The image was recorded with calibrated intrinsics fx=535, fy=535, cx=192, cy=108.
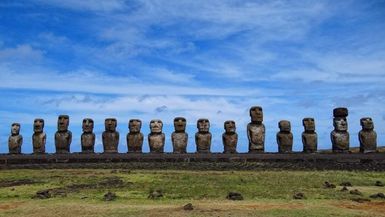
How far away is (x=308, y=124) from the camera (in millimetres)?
25734

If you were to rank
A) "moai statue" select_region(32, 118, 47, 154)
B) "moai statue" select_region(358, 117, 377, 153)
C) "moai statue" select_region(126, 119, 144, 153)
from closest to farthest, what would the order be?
"moai statue" select_region(358, 117, 377, 153) → "moai statue" select_region(126, 119, 144, 153) → "moai statue" select_region(32, 118, 47, 154)

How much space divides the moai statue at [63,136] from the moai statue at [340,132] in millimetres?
13017

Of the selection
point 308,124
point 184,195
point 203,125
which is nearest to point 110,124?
point 203,125

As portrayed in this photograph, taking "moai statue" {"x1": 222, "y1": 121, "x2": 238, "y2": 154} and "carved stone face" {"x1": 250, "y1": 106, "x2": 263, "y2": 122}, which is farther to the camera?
"carved stone face" {"x1": 250, "y1": 106, "x2": 263, "y2": 122}

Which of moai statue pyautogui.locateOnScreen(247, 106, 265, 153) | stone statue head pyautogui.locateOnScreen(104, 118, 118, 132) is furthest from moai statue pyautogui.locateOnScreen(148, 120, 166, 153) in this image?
moai statue pyautogui.locateOnScreen(247, 106, 265, 153)

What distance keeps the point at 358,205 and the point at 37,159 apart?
17.3 meters

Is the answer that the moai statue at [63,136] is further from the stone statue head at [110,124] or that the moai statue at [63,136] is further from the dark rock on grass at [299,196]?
the dark rock on grass at [299,196]

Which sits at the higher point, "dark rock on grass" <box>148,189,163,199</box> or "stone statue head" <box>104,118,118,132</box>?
"stone statue head" <box>104,118,118,132</box>

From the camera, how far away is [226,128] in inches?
1029

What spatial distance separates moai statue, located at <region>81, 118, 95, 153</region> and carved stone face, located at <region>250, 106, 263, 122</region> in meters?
7.99

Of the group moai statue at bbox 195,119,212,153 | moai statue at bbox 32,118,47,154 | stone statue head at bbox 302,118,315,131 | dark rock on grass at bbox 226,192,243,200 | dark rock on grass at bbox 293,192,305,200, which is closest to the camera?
dark rock on grass at bbox 226,192,243,200

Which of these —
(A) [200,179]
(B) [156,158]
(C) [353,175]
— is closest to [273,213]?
(A) [200,179]

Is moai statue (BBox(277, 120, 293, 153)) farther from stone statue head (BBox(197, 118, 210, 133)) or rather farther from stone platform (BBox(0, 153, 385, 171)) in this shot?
stone statue head (BBox(197, 118, 210, 133))

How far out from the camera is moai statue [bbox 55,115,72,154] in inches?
1055
